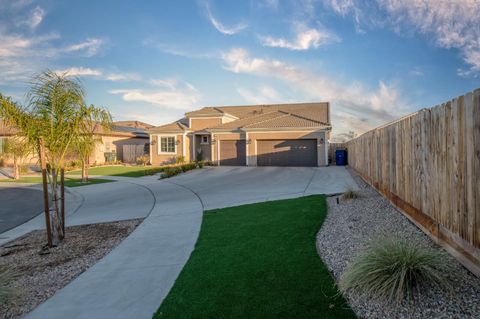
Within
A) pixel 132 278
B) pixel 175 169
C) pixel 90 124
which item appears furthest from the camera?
pixel 175 169

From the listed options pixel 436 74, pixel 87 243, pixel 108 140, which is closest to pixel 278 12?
pixel 436 74

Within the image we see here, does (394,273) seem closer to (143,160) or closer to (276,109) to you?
(143,160)

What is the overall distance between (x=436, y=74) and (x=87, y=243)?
41.8 feet

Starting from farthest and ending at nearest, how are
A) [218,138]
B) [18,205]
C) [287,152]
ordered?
[218,138]
[287,152]
[18,205]

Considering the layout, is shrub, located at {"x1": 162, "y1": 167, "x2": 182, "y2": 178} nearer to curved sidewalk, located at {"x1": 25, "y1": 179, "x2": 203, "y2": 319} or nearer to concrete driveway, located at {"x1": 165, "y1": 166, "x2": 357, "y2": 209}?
concrete driveway, located at {"x1": 165, "y1": 166, "x2": 357, "y2": 209}

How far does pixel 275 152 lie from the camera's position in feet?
74.5

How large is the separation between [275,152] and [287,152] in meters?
0.90

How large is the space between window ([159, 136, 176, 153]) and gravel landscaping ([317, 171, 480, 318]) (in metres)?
19.8

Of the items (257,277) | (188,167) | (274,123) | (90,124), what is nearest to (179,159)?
(188,167)

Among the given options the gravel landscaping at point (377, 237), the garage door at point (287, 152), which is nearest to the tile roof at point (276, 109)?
the garage door at point (287, 152)

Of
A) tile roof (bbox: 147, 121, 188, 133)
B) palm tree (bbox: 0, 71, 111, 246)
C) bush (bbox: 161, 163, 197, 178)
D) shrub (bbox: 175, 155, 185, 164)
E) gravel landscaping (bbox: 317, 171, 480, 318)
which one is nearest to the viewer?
gravel landscaping (bbox: 317, 171, 480, 318)

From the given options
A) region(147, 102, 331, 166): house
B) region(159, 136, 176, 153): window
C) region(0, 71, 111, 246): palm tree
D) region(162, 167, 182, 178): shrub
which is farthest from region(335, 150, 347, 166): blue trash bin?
region(0, 71, 111, 246): palm tree

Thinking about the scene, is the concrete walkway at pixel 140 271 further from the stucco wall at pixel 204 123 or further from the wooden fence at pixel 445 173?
the stucco wall at pixel 204 123

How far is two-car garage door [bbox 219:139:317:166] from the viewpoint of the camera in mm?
21875
